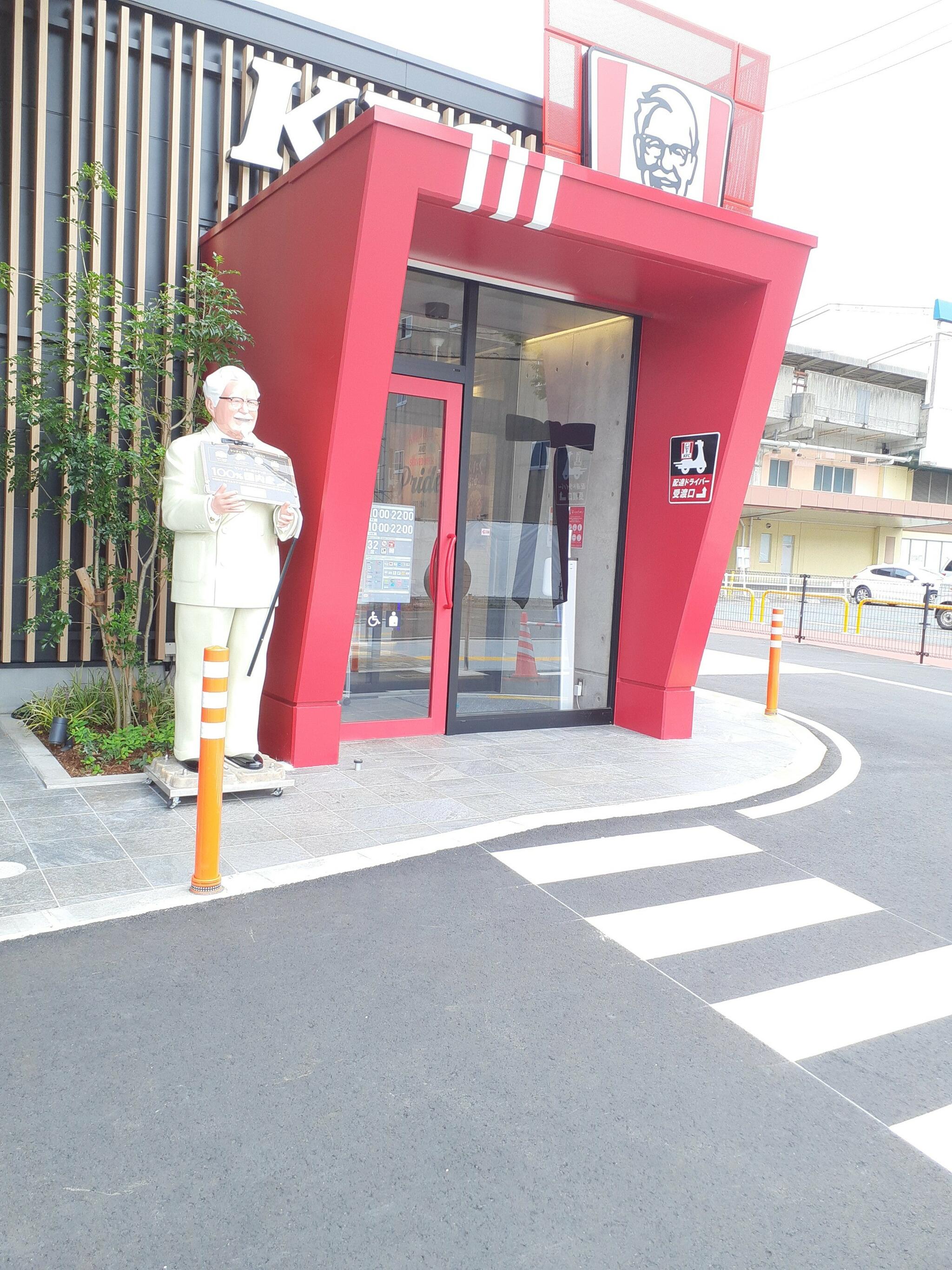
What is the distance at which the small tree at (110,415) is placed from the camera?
6297 millimetres

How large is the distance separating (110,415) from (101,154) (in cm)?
253

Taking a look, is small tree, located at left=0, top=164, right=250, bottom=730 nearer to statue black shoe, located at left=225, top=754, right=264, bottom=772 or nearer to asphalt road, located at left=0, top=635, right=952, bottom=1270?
statue black shoe, located at left=225, top=754, right=264, bottom=772

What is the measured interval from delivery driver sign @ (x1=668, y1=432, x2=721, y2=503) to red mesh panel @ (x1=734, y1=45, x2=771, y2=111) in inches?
103

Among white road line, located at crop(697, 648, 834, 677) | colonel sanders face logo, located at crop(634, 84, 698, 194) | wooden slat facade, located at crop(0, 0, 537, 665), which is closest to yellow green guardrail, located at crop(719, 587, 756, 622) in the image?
white road line, located at crop(697, 648, 834, 677)

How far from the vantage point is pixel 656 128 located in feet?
23.2

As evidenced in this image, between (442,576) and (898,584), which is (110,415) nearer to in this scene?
(442,576)

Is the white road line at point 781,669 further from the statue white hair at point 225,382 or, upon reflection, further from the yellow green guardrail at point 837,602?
the statue white hair at point 225,382

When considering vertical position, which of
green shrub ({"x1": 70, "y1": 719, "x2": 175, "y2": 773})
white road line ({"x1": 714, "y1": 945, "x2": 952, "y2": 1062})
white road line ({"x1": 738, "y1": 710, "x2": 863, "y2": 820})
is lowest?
white road line ({"x1": 714, "y1": 945, "x2": 952, "y2": 1062})

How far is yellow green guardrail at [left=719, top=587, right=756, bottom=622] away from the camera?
71.0 ft

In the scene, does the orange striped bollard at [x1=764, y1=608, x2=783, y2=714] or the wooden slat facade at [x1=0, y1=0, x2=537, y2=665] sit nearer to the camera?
the wooden slat facade at [x1=0, y1=0, x2=537, y2=665]

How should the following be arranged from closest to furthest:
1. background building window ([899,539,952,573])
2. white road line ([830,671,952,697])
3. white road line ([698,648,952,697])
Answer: white road line ([830,671,952,697]) < white road line ([698,648,952,697]) < background building window ([899,539,952,573])

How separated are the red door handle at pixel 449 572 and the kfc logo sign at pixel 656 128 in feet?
9.73

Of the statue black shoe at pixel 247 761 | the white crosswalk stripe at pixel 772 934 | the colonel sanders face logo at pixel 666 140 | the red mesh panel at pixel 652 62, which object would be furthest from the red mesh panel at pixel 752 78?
the statue black shoe at pixel 247 761

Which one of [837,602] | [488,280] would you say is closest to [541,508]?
[488,280]
